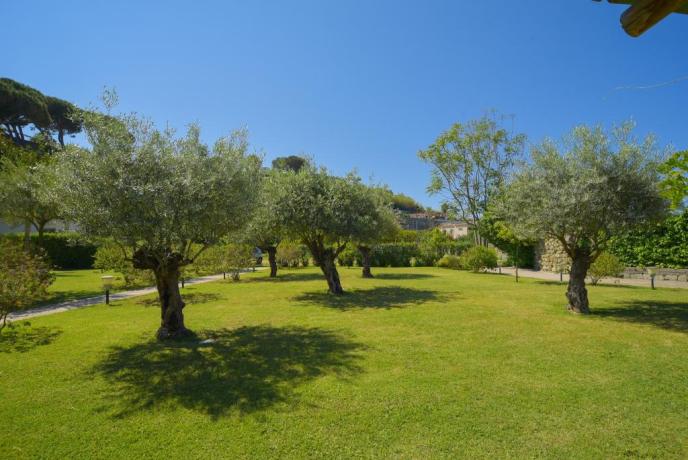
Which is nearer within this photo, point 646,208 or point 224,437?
point 224,437

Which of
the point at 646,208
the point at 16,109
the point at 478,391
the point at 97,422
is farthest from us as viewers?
the point at 16,109

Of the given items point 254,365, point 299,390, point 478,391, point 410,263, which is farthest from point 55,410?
point 410,263

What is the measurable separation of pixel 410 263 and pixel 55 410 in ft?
96.5

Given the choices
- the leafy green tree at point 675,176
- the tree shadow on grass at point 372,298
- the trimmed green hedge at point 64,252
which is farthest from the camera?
the trimmed green hedge at point 64,252

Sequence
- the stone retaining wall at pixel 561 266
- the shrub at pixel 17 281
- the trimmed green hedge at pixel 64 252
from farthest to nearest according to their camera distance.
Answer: the trimmed green hedge at pixel 64 252 → the stone retaining wall at pixel 561 266 → the shrub at pixel 17 281

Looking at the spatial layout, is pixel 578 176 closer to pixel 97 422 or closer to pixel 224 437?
pixel 224 437

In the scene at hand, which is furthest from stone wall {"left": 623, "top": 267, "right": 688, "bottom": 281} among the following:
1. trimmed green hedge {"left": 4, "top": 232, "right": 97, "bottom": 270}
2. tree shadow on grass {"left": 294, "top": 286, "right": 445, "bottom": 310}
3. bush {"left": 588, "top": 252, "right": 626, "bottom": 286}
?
trimmed green hedge {"left": 4, "top": 232, "right": 97, "bottom": 270}

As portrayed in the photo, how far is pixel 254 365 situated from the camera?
6.41m

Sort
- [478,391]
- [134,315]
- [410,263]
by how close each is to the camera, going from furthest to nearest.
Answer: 1. [410,263]
2. [134,315]
3. [478,391]

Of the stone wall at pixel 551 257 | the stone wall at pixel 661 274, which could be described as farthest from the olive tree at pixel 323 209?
the stone wall at pixel 551 257

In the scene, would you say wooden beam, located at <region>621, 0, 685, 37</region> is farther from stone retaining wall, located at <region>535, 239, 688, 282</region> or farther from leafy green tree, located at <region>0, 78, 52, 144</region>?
leafy green tree, located at <region>0, 78, 52, 144</region>

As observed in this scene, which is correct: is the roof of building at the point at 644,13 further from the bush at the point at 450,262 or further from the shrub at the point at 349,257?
the shrub at the point at 349,257

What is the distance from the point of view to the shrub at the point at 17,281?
7.48 meters

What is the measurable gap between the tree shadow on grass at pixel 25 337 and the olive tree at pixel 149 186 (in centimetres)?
266
